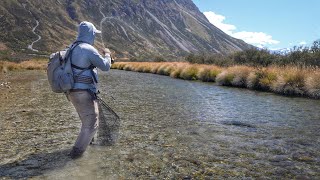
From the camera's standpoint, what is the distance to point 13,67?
54625 millimetres

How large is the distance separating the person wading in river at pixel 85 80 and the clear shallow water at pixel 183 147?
0.52 metres

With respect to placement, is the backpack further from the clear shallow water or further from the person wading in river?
the clear shallow water

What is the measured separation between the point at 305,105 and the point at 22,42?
195974mm

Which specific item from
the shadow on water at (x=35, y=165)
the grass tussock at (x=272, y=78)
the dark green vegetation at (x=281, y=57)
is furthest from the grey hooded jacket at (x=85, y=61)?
the dark green vegetation at (x=281, y=57)

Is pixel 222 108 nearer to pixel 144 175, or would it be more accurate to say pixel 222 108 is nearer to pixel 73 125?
pixel 73 125

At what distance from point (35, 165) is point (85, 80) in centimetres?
196

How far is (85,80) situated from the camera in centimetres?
776

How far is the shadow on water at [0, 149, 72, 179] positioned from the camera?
6.88 metres

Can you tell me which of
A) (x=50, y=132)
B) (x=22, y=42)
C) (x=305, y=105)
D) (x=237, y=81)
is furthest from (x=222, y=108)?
(x=22, y=42)

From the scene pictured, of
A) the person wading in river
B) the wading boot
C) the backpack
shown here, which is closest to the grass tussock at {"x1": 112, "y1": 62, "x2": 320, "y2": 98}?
the person wading in river

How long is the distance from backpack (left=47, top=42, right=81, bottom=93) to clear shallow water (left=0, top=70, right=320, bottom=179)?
61.3 inches

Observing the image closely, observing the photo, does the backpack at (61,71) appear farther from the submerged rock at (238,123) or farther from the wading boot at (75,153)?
the submerged rock at (238,123)

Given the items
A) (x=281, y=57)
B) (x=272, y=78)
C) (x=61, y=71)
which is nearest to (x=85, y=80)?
(x=61, y=71)

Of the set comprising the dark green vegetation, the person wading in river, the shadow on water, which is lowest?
the shadow on water
